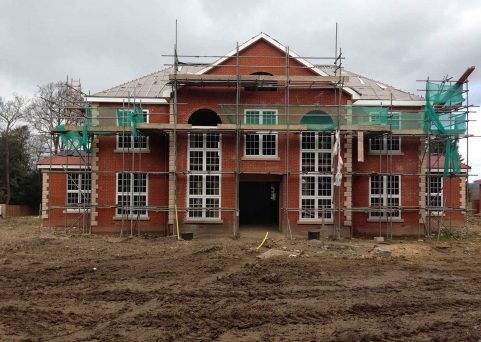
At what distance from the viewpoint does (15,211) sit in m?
42.6

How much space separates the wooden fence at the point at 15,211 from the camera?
130ft

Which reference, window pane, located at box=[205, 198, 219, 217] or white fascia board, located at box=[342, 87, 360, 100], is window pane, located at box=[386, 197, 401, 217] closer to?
white fascia board, located at box=[342, 87, 360, 100]

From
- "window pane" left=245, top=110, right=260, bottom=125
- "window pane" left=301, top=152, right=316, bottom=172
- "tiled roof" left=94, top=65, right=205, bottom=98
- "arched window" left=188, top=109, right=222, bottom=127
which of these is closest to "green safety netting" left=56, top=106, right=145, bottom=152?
"tiled roof" left=94, top=65, right=205, bottom=98

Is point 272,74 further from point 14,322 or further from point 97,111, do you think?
point 14,322

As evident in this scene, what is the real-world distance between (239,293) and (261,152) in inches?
445

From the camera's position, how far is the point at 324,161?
2100 cm

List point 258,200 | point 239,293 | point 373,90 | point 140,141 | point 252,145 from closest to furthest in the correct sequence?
point 239,293 < point 252,145 < point 140,141 < point 373,90 < point 258,200

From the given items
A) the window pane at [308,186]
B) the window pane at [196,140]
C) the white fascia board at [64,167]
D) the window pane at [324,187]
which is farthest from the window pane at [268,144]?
the white fascia board at [64,167]

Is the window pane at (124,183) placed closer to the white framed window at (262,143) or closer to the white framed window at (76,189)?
the white framed window at (76,189)

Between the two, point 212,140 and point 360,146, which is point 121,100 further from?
point 360,146

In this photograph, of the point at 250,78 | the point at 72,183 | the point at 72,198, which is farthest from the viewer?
the point at 72,183

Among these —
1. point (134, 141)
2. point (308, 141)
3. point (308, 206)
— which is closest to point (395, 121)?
point (308, 141)

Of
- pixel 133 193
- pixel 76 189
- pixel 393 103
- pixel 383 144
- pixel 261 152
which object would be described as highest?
pixel 393 103

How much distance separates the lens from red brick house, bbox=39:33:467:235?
2014 cm
